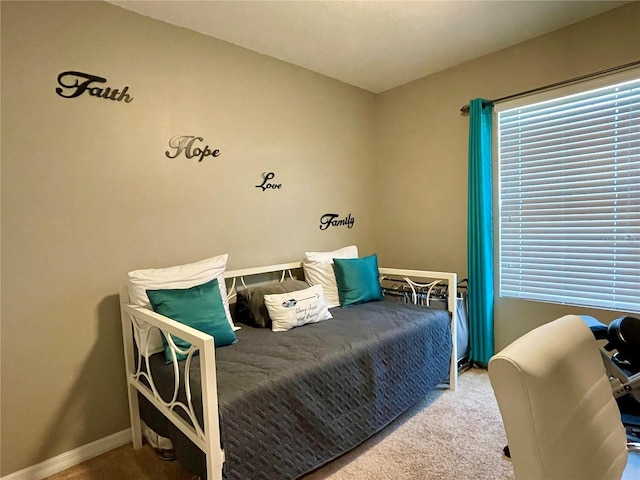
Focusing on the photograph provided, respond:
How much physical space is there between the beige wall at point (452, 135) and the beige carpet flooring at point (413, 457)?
39.6 inches

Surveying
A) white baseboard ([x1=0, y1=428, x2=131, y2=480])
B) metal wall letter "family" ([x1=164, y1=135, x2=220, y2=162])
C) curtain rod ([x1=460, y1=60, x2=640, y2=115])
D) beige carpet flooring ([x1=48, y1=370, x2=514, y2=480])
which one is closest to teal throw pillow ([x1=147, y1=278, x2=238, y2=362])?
beige carpet flooring ([x1=48, y1=370, x2=514, y2=480])

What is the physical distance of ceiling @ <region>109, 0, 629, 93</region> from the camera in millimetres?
2066

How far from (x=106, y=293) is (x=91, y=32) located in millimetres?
1383

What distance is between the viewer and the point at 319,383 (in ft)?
5.39

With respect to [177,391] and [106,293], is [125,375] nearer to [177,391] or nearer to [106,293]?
[106,293]

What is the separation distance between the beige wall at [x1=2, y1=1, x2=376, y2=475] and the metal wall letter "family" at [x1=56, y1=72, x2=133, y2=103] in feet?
0.10

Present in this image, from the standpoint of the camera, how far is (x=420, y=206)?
10.7ft

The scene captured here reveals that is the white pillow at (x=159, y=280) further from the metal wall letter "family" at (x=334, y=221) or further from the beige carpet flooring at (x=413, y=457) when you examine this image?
the metal wall letter "family" at (x=334, y=221)

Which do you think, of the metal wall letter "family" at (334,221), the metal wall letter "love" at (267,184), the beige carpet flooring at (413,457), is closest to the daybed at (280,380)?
the beige carpet flooring at (413,457)

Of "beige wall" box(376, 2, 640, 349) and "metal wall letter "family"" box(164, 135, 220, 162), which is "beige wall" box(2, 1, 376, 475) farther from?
"beige wall" box(376, 2, 640, 349)

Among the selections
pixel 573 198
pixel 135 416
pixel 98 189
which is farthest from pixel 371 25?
pixel 135 416

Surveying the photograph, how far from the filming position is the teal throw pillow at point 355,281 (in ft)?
8.71

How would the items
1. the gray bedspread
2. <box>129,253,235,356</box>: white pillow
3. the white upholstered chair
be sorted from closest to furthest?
1. the white upholstered chair
2. the gray bedspread
3. <box>129,253,235,356</box>: white pillow

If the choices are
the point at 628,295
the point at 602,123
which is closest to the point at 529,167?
the point at 602,123
